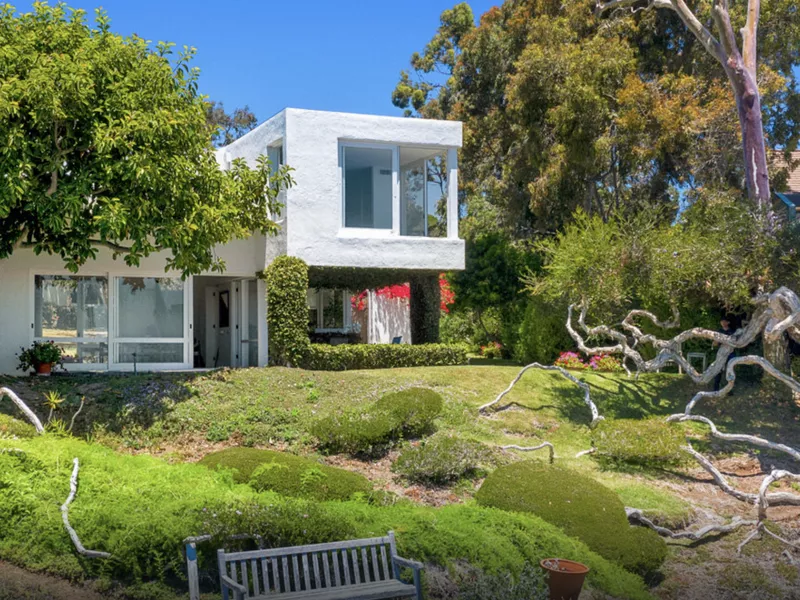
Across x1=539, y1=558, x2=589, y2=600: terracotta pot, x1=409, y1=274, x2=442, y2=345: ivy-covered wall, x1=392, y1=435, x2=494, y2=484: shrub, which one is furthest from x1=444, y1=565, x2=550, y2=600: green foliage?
x1=409, y1=274, x2=442, y2=345: ivy-covered wall

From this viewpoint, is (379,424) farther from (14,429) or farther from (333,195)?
(333,195)

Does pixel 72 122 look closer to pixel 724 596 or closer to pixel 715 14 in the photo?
pixel 724 596

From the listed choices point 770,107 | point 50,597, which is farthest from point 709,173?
point 50,597

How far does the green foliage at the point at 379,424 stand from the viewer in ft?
42.8

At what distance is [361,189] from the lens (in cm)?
2072

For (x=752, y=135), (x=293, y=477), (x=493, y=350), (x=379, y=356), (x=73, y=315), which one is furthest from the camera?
(x=493, y=350)

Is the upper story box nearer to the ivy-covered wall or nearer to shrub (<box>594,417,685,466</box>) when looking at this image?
the ivy-covered wall

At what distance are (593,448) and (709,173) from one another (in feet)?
35.8

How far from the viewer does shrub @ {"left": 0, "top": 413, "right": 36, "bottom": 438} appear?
1114 centimetres

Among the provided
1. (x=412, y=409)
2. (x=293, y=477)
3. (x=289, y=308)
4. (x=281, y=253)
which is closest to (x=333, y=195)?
(x=281, y=253)

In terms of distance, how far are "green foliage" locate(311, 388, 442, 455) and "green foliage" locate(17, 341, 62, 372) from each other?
699cm

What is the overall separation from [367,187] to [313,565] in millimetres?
14801

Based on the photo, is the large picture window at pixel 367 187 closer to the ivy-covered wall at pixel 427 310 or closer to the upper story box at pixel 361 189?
the upper story box at pixel 361 189

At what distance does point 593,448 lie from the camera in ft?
49.5
